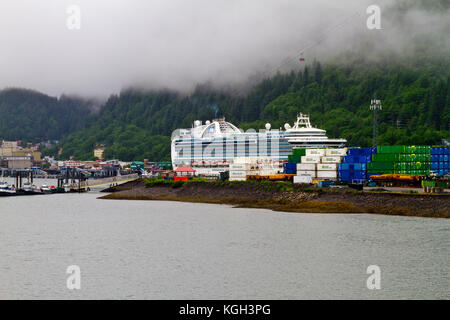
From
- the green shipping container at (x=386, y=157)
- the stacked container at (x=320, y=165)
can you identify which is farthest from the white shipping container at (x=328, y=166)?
the green shipping container at (x=386, y=157)

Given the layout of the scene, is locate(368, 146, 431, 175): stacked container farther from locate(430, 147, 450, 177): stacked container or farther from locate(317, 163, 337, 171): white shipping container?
locate(317, 163, 337, 171): white shipping container

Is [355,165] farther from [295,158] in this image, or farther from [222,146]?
[222,146]

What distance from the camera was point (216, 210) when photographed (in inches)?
2124

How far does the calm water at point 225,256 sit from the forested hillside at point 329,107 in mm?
56897

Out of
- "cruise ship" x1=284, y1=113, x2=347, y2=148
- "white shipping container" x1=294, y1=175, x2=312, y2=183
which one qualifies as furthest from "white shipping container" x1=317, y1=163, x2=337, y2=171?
"cruise ship" x1=284, y1=113, x2=347, y2=148

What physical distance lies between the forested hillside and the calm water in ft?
187

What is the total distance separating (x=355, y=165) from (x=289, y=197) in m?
9.74

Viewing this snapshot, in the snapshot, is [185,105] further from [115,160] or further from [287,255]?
[287,255]

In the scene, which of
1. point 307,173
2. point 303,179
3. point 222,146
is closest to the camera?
point 303,179

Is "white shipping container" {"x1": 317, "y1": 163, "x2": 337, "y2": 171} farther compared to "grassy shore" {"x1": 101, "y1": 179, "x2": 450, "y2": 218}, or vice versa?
"white shipping container" {"x1": 317, "y1": 163, "x2": 337, "y2": 171}

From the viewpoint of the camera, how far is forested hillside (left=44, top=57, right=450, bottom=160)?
10688 centimetres

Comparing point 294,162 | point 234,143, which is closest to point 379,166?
point 294,162

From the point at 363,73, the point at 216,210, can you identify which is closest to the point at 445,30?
the point at 363,73

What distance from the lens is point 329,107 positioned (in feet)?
429
